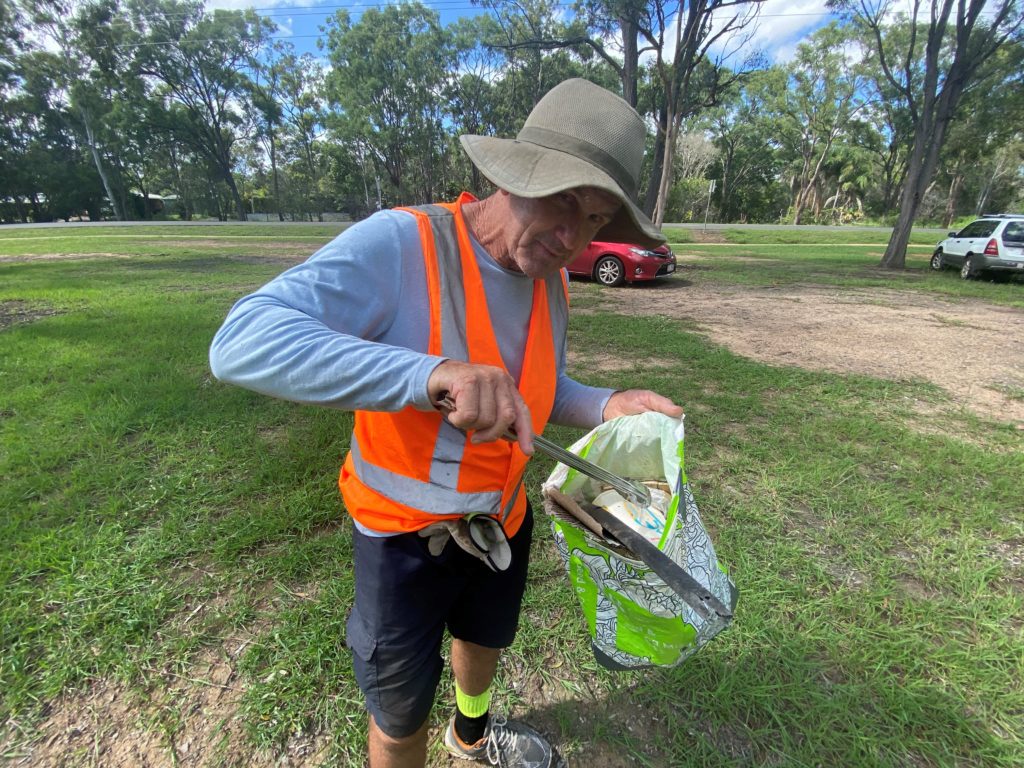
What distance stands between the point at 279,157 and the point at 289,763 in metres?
62.1

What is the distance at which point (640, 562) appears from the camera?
1043 mm

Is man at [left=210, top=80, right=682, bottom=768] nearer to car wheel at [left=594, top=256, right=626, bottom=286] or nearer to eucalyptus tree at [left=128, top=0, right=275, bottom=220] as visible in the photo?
car wheel at [left=594, top=256, right=626, bottom=286]

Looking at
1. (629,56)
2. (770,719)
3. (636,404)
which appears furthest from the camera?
(629,56)

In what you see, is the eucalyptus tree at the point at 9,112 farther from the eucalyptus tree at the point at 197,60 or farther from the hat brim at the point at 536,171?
the hat brim at the point at 536,171

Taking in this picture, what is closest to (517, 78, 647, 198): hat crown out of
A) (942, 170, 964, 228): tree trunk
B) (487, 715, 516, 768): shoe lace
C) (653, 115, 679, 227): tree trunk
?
(487, 715, 516, 768): shoe lace

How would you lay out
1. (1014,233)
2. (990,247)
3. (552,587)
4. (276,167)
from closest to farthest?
(552,587) → (1014,233) → (990,247) → (276,167)

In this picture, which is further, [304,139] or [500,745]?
[304,139]

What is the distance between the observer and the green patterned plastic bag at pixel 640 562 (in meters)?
1.07

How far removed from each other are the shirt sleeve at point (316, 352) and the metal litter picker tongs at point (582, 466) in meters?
0.04

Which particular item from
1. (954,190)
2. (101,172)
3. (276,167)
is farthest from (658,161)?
(276,167)

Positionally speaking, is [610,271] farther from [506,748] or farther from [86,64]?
[86,64]

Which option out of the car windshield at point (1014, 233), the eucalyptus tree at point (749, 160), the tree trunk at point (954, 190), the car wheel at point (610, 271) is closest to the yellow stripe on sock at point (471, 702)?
the car wheel at point (610, 271)

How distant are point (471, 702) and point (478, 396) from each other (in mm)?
1281

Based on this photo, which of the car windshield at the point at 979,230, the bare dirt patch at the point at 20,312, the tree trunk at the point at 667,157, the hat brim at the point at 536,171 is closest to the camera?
the hat brim at the point at 536,171
